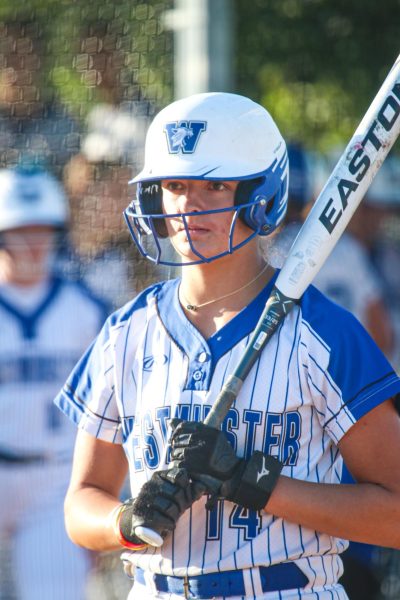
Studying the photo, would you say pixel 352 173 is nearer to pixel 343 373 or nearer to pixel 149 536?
pixel 343 373

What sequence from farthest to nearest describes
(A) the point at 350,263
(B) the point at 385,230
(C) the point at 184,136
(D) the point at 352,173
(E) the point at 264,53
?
(E) the point at 264,53 → (B) the point at 385,230 → (A) the point at 350,263 → (D) the point at 352,173 → (C) the point at 184,136

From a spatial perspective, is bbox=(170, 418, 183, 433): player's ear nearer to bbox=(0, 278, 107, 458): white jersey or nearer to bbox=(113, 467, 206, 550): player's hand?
bbox=(113, 467, 206, 550): player's hand

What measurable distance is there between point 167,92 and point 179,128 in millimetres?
2796

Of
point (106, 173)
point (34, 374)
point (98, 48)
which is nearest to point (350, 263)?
point (106, 173)

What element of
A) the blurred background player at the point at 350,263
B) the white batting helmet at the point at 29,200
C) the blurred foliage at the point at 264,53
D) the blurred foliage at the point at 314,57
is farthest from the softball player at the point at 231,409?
the blurred foliage at the point at 314,57

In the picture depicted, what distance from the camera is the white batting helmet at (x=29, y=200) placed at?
17.0ft

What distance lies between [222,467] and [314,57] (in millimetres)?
5240

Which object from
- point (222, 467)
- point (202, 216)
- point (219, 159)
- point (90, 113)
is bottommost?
point (90, 113)

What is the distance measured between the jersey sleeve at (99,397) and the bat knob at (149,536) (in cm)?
39

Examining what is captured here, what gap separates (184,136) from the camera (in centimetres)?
278

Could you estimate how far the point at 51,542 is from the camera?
4953 millimetres

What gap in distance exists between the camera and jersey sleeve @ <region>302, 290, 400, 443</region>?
8.56 feet

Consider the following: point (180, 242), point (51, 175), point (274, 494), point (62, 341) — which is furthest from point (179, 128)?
point (51, 175)

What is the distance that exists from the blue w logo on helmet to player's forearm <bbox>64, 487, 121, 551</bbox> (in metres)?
0.87
